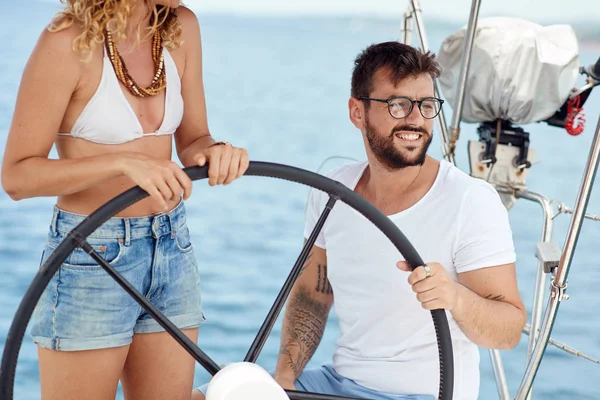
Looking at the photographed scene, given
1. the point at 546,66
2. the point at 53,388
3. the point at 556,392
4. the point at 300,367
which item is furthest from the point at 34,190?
the point at 556,392

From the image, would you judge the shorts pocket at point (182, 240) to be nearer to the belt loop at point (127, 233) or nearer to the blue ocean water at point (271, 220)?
the belt loop at point (127, 233)

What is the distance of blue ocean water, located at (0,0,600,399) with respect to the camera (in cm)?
475

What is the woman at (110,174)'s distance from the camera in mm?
1258

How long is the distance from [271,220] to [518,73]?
482 cm

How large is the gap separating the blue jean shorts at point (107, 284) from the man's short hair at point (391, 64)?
19.2 inches

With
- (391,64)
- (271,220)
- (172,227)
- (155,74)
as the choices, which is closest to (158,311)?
(172,227)

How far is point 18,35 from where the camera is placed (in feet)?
56.0

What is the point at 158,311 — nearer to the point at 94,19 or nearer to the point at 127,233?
the point at 127,233

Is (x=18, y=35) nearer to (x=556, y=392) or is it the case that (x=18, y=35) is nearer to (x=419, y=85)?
(x=556, y=392)

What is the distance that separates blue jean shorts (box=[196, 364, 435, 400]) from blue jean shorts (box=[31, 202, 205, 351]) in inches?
10.8

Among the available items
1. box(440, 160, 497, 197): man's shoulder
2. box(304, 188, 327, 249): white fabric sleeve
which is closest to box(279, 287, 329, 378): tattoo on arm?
box(304, 188, 327, 249): white fabric sleeve

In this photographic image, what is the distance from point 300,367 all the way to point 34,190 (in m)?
0.70

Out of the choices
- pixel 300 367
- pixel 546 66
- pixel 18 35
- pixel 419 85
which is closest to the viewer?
pixel 419 85

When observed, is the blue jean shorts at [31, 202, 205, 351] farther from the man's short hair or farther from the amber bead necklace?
the man's short hair
